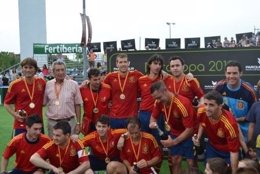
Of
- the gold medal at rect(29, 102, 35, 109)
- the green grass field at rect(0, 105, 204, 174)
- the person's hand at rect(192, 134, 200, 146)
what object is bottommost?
the green grass field at rect(0, 105, 204, 174)

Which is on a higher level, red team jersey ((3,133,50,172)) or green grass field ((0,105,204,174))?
red team jersey ((3,133,50,172))

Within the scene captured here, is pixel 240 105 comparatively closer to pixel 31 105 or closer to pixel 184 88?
pixel 184 88

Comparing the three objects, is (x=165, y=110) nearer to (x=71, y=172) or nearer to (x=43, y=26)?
(x=71, y=172)

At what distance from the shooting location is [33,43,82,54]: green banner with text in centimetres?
2702

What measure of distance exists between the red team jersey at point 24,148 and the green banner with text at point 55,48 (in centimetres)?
2095

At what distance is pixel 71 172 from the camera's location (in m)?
5.79

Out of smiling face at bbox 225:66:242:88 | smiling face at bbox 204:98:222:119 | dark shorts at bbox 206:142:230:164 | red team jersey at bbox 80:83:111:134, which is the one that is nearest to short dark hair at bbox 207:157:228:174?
smiling face at bbox 204:98:222:119

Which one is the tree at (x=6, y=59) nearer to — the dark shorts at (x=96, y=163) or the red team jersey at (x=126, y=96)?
the red team jersey at (x=126, y=96)

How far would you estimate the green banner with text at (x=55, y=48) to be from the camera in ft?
88.6

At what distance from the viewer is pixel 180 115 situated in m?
5.95

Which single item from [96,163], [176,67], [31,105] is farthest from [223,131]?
[31,105]

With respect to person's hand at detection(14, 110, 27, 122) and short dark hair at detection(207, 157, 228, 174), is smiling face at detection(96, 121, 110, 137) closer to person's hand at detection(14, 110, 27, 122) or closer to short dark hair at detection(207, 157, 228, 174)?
person's hand at detection(14, 110, 27, 122)

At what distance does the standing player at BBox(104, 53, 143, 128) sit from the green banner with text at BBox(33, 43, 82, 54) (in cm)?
1995

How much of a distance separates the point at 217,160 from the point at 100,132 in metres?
2.54
